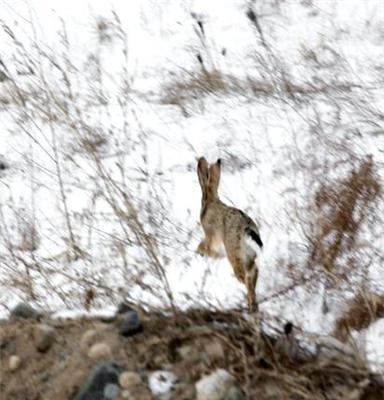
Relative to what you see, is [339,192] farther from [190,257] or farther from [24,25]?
[24,25]

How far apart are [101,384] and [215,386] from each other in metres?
0.44

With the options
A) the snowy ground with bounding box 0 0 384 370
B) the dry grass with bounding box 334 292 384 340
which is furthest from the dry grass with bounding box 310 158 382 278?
the dry grass with bounding box 334 292 384 340

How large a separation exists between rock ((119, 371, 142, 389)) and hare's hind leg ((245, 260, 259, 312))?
2.34ft

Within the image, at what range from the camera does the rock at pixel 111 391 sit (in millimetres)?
3879

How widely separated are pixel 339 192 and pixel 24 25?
520cm

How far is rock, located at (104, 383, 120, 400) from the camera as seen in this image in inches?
153

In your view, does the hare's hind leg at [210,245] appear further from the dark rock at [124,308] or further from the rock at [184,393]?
the rock at [184,393]

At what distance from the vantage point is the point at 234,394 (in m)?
A: 3.67

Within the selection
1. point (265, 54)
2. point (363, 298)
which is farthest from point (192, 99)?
point (363, 298)

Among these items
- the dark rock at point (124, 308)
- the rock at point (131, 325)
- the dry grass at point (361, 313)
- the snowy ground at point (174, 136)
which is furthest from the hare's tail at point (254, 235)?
the rock at point (131, 325)

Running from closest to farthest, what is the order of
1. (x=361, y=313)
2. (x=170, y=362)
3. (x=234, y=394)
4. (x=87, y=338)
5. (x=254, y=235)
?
(x=234, y=394) < (x=170, y=362) < (x=87, y=338) < (x=361, y=313) < (x=254, y=235)

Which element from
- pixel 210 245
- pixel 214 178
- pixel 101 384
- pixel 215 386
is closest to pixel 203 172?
pixel 214 178

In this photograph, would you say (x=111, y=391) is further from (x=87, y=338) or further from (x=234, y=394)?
(x=234, y=394)

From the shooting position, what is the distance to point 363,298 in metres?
4.75
